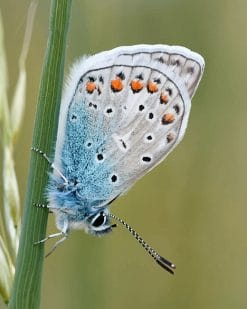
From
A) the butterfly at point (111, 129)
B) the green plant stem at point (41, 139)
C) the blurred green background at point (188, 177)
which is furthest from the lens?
the blurred green background at point (188, 177)

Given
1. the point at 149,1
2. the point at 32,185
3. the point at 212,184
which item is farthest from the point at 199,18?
the point at 32,185

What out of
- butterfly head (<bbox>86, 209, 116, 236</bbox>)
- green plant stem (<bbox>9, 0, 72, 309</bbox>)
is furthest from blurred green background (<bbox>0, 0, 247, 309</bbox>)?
green plant stem (<bbox>9, 0, 72, 309</bbox>)

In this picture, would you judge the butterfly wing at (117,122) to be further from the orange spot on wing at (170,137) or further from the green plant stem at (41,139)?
the green plant stem at (41,139)

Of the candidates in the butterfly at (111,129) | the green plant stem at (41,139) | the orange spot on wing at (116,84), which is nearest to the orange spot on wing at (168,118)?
the butterfly at (111,129)

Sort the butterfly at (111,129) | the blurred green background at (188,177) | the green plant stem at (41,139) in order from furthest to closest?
the blurred green background at (188,177) → the butterfly at (111,129) → the green plant stem at (41,139)

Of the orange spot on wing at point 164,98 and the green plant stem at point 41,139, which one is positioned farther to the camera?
the orange spot on wing at point 164,98

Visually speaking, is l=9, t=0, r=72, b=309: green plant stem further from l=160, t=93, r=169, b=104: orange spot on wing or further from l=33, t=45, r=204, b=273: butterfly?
l=160, t=93, r=169, b=104: orange spot on wing
